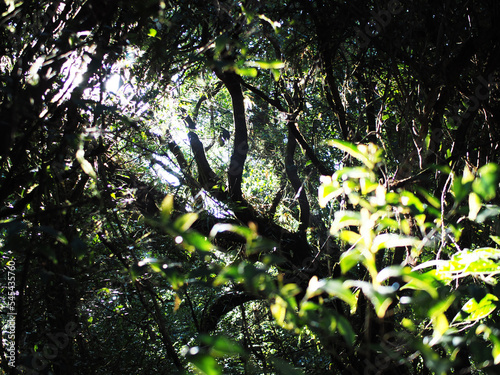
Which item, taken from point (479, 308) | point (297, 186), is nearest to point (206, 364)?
point (479, 308)

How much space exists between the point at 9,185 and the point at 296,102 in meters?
1.92

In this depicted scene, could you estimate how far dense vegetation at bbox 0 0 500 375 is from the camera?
0.66 meters

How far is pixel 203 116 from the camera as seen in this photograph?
501 centimetres

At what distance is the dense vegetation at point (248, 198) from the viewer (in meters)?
0.66

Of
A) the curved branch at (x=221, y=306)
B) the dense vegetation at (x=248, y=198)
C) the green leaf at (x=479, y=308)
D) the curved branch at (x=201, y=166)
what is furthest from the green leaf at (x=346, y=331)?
the curved branch at (x=201, y=166)

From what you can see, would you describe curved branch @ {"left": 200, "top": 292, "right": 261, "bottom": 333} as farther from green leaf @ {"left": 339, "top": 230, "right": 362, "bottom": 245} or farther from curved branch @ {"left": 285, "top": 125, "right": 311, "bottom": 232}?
green leaf @ {"left": 339, "top": 230, "right": 362, "bottom": 245}

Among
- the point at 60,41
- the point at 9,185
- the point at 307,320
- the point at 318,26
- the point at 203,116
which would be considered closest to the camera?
the point at 307,320

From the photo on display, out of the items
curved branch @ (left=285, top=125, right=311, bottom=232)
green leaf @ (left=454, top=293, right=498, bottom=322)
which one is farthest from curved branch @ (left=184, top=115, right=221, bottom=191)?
green leaf @ (left=454, top=293, right=498, bottom=322)

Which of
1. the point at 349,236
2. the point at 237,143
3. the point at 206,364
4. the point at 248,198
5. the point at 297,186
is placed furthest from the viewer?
the point at 297,186

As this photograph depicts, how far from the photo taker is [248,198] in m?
3.46

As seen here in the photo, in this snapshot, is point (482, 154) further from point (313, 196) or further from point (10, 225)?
point (313, 196)

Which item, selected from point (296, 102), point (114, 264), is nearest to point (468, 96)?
point (296, 102)

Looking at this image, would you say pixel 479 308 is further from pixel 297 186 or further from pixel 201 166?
pixel 297 186

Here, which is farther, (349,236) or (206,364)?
(349,236)
